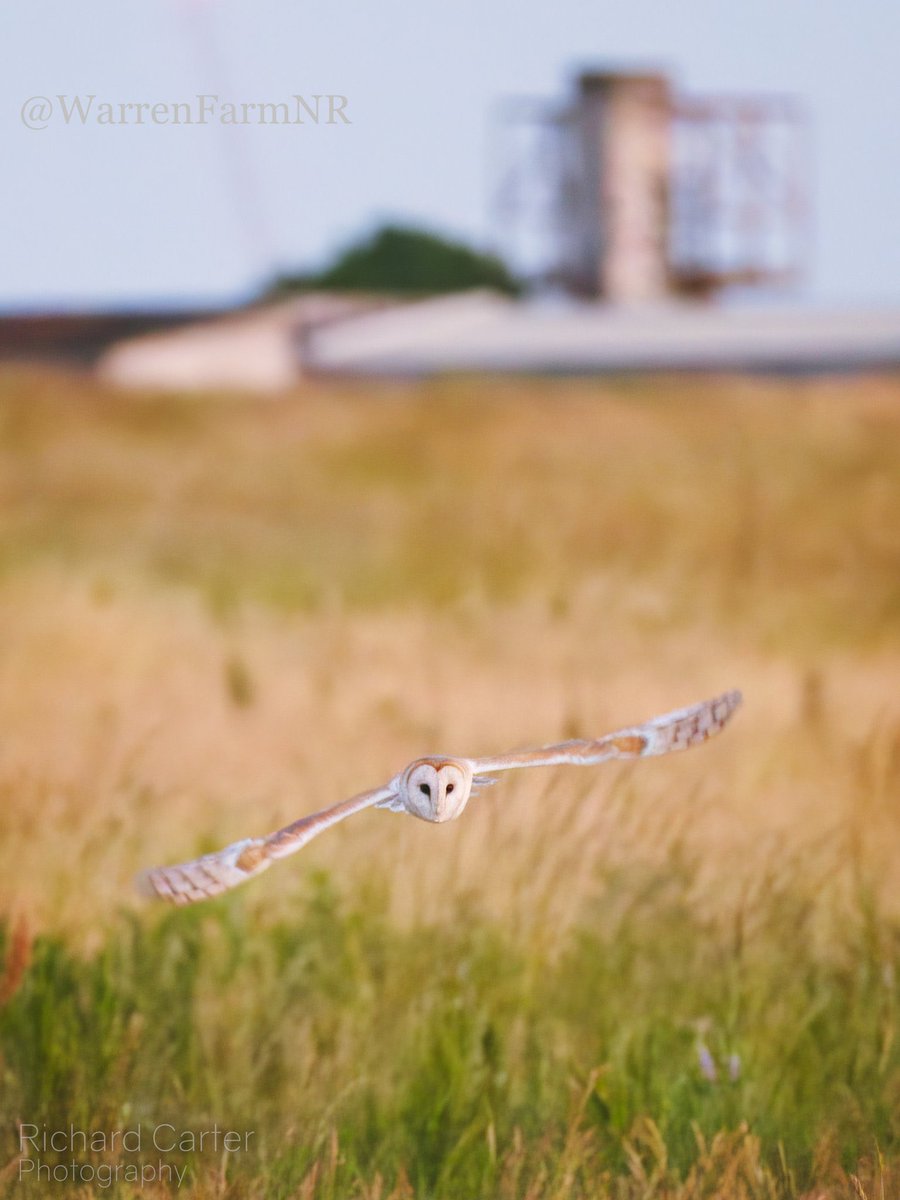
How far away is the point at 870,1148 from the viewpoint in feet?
9.84

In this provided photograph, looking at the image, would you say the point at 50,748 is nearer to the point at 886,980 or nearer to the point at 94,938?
the point at 94,938

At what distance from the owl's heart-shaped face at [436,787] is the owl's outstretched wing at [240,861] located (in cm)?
5

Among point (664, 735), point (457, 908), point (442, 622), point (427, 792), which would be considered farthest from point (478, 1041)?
point (442, 622)

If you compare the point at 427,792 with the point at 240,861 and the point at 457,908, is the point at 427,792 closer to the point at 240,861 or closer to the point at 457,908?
the point at 240,861

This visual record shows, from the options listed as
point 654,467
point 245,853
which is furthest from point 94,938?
point 654,467

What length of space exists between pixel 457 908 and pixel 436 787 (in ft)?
4.30

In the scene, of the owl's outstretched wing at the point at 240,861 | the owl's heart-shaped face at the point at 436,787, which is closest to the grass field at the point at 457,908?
the owl's outstretched wing at the point at 240,861

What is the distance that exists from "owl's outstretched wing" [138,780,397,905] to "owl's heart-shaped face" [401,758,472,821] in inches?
1.8

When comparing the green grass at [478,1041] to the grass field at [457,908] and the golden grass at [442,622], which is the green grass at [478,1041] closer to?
the grass field at [457,908]

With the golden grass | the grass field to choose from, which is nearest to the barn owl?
the grass field

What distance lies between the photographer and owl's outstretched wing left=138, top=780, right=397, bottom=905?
230 cm

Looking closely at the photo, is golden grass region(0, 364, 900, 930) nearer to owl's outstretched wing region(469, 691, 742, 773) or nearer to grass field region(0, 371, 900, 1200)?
grass field region(0, 371, 900, 1200)

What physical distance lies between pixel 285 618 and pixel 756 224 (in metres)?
22.3

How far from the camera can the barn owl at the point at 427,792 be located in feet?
7.27
